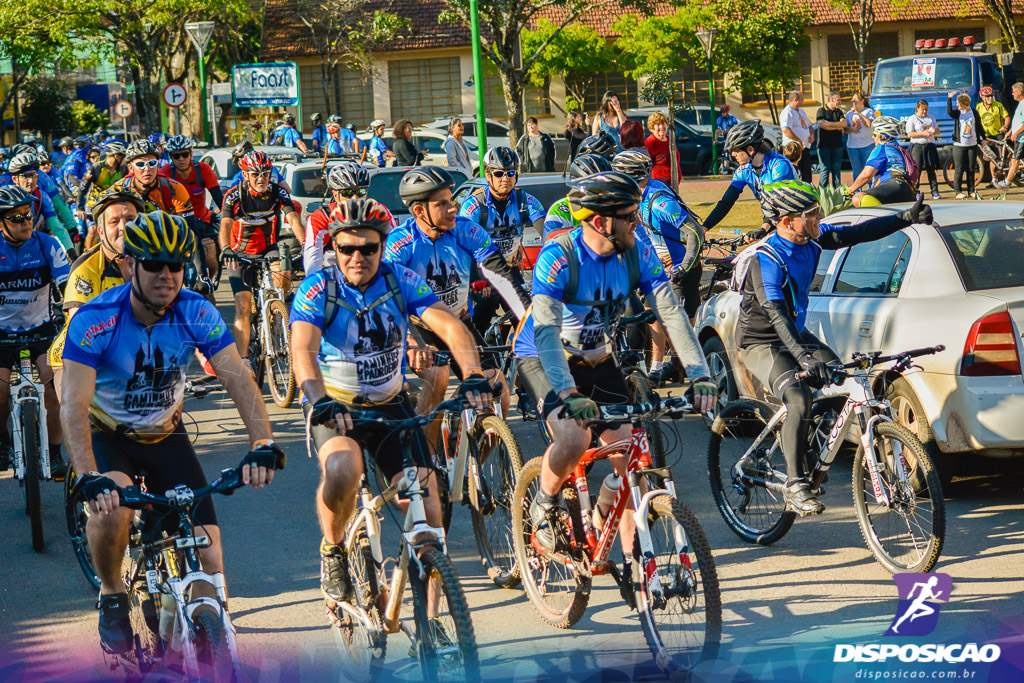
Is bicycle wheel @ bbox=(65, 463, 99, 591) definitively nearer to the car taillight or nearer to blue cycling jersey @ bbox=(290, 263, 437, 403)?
blue cycling jersey @ bbox=(290, 263, 437, 403)

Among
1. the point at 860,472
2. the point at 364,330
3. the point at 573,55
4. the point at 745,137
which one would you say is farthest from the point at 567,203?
the point at 573,55

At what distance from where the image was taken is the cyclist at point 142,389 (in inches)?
174

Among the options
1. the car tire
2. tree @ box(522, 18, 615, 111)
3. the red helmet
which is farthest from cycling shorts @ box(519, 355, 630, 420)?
tree @ box(522, 18, 615, 111)

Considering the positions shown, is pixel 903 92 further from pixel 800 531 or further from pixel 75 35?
pixel 75 35

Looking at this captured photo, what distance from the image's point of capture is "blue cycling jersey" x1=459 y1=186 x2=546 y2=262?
8609mm

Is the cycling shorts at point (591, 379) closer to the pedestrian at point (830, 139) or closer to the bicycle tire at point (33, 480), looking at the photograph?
the bicycle tire at point (33, 480)

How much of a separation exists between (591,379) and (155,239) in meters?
2.16

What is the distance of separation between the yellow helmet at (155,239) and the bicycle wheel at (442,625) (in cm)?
142

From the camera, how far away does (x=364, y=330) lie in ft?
16.4

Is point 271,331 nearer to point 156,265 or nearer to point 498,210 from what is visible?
point 498,210

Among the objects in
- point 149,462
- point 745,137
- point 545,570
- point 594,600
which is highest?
point 745,137

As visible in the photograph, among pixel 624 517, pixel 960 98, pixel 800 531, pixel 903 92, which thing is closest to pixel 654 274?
pixel 624 517

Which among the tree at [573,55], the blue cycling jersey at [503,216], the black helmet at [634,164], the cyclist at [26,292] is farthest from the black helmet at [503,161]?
the tree at [573,55]

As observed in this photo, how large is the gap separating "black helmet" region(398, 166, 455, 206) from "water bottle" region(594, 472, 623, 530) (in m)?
2.33
